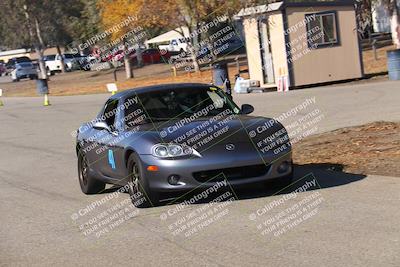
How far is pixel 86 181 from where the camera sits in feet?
33.0

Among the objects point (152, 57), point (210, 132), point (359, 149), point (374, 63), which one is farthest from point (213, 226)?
point (152, 57)

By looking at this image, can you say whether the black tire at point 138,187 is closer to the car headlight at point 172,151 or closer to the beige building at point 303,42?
the car headlight at point 172,151

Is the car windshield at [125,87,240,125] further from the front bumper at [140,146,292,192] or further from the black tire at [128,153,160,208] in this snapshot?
the front bumper at [140,146,292,192]

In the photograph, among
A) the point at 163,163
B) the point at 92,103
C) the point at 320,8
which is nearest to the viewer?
the point at 163,163

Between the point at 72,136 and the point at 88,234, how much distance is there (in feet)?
38.2

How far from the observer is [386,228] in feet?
21.5

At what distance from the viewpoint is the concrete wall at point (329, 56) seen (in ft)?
86.1

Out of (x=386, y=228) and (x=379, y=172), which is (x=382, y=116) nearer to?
(x=379, y=172)

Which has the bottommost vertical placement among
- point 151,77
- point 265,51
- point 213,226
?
point 213,226

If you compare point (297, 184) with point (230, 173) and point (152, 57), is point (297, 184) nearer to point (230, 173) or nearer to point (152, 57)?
point (230, 173)

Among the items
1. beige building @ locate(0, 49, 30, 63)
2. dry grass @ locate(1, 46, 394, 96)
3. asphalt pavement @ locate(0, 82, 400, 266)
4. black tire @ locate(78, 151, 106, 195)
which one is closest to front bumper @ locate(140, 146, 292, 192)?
asphalt pavement @ locate(0, 82, 400, 266)

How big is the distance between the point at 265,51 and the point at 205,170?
19.8 m

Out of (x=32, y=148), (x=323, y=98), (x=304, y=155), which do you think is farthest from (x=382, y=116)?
(x=32, y=148)

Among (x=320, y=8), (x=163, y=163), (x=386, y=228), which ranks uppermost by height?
(x=320, y=8)
